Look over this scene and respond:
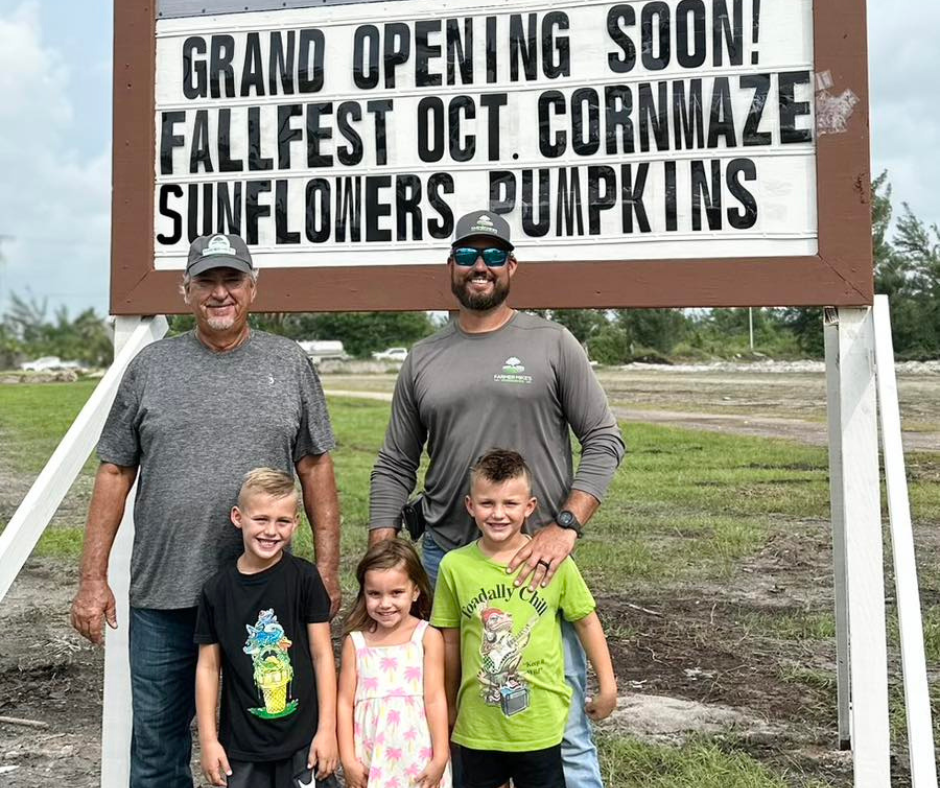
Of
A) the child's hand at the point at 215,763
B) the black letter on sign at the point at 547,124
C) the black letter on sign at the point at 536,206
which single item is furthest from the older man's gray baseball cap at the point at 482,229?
the child's hand at the point at 215,763

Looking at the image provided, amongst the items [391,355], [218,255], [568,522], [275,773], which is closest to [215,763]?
[275,773]

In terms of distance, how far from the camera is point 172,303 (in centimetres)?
367

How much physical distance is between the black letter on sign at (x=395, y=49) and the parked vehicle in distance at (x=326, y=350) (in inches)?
829

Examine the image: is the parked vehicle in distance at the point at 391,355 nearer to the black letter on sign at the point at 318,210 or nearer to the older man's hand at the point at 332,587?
the black letter on sign at the point at 318,210

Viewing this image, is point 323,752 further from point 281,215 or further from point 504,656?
point 281,215

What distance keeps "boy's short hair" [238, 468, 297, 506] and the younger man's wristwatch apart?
2.47ft

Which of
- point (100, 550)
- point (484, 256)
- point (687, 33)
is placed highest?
point (687, 33)

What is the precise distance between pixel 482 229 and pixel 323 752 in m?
1.57

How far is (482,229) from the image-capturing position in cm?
287

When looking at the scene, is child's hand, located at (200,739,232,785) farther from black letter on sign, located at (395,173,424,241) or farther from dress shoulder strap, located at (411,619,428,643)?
black letter on sign, located at (395,173,424,241)

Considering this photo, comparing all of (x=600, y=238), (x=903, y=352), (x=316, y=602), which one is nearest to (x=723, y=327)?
(x=903, y=352)

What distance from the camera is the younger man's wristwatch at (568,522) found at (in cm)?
268

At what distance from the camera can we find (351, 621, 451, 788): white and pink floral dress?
2549 millimetres

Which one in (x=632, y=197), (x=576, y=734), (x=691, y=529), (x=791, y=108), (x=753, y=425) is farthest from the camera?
(x=753, y=425)
